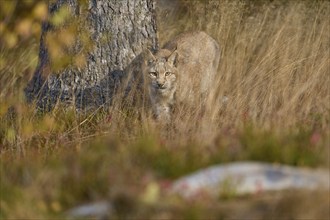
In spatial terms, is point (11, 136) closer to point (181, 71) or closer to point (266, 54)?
point (181, 71)

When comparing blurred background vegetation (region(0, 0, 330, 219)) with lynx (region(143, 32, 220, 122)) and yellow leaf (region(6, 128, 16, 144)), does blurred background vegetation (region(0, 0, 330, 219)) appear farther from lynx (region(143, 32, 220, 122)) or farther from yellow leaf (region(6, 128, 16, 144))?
lynx (region(143, 32, 220, 122))

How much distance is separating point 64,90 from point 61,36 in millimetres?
788

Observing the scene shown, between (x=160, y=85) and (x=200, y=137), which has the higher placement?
(x=200, y=137)

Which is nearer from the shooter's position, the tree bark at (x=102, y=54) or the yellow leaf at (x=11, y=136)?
the yellow leaf at (x=11, y=136)

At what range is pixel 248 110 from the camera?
7.02 m

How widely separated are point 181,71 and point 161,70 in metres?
0.40

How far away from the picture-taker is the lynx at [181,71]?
312 inches

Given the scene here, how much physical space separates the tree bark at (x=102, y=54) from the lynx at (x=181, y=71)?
0.27 metres

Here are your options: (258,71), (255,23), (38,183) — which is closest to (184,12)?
(255,23)

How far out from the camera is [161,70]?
8.00 metres

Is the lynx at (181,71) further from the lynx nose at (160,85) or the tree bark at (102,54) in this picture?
the tree bark at (102,54)

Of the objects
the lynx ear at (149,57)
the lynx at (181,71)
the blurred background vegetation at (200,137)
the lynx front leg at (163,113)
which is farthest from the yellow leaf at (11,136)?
the lynx ear at (149,57)

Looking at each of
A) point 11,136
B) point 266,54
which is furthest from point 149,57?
point 11,136

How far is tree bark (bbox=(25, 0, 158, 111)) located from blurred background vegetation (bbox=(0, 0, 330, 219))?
0.80 ft
